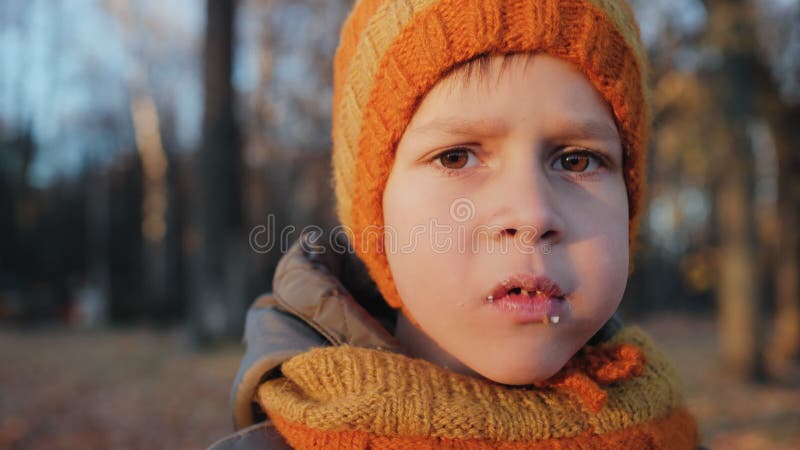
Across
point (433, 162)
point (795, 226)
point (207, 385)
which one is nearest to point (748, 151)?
point (795, 226)

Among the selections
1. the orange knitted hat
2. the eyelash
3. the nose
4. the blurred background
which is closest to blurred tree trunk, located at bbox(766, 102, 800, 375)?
the blurred background

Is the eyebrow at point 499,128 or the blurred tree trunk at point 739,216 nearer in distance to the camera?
the eyebrow at point 499,128

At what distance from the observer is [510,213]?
3.85 feet

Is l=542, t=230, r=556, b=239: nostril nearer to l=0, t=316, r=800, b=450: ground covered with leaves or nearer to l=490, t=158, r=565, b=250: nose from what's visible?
l=490, t=158, r=565, b=250: nose

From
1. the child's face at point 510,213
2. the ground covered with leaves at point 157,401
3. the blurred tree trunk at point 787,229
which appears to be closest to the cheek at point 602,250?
the child's face at point 510,213

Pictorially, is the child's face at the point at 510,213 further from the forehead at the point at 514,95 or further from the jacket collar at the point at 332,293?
the jacket collar at the point at 332,293

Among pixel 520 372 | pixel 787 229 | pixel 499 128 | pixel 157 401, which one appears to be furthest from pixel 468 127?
pixel 787 229

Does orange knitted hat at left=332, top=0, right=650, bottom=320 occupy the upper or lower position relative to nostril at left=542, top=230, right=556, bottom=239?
upper

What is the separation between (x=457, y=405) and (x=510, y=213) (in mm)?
399

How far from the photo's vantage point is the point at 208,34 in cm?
1048

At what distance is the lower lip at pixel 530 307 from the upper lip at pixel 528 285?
0.5 inches

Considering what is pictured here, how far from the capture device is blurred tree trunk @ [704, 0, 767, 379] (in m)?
8.02

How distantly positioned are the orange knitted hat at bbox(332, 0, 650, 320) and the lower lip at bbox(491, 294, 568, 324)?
0.35 metres

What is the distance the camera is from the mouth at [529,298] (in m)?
1.16
